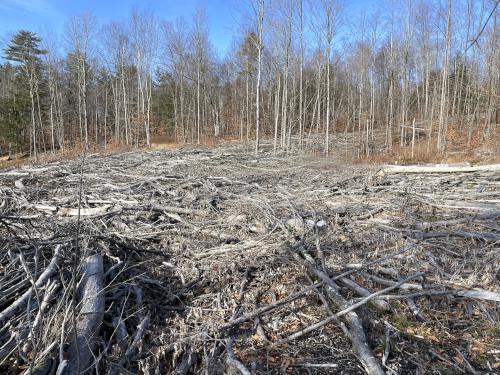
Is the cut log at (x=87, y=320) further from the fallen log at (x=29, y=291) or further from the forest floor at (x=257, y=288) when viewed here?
the fallen log at (x=29, y=291)

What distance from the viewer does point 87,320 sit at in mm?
2668

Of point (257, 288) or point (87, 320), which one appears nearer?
point (87, 320)

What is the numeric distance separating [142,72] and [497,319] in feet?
110

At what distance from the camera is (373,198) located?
6594 mm

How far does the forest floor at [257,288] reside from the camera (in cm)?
252

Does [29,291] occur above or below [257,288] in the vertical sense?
above

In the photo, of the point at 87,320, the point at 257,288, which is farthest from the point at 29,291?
the point at 257,288

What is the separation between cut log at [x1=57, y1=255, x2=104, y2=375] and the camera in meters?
2.25

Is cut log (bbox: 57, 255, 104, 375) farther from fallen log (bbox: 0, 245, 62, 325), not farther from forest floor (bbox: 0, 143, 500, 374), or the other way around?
fallen log (bbox: 0, 245, 62, 325)

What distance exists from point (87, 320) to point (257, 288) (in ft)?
5.28

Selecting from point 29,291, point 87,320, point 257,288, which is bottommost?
point 257,288

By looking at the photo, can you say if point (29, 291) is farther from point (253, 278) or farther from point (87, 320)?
point (253, 278)

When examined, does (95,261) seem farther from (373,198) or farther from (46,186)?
(46,186)

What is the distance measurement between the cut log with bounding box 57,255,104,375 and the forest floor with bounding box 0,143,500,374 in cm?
1
